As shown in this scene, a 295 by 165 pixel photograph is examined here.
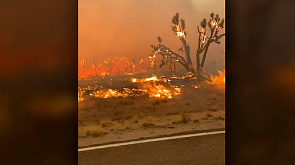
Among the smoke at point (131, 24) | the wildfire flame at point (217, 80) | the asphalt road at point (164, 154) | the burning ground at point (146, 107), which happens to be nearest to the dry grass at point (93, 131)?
the burning ground at point (146, 107)

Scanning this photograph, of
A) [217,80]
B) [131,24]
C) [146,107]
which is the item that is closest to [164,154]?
[146,107]

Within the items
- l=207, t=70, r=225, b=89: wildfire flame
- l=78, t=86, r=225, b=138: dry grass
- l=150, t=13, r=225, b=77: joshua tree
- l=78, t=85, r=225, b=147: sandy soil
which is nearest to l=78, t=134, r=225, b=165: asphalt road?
l=78, t=85, r=225, b=147: sandy soil

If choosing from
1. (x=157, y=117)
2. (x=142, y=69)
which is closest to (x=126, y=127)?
(x=157, y=117)

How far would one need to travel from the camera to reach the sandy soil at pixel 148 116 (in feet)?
18.5

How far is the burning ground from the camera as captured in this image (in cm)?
567

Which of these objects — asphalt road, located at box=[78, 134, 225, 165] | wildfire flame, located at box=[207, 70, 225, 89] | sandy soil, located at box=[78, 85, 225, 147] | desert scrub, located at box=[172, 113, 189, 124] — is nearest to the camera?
asphalt road, located at box=[78, 134, 225, 165]

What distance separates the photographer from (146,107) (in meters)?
6.28

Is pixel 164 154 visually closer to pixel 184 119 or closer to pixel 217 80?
pixel 184 119

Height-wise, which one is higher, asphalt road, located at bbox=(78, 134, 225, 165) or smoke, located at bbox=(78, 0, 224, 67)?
smoke, located at bbox=(78, 0, 224, 67)

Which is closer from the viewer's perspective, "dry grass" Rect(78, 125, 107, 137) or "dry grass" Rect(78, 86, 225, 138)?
"dry grass" Rect(78, 125, 107, 137)

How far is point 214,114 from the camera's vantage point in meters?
6.41

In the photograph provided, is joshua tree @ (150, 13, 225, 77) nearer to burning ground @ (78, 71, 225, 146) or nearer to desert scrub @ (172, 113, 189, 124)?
burning ground @ (78, 71, 225, 146)

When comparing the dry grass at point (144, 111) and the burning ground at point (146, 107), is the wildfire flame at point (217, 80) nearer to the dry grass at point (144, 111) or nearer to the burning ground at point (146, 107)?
the burning ground at point (146, 107)

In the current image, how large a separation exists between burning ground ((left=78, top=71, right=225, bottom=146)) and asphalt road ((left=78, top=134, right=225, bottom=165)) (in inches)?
25.6
